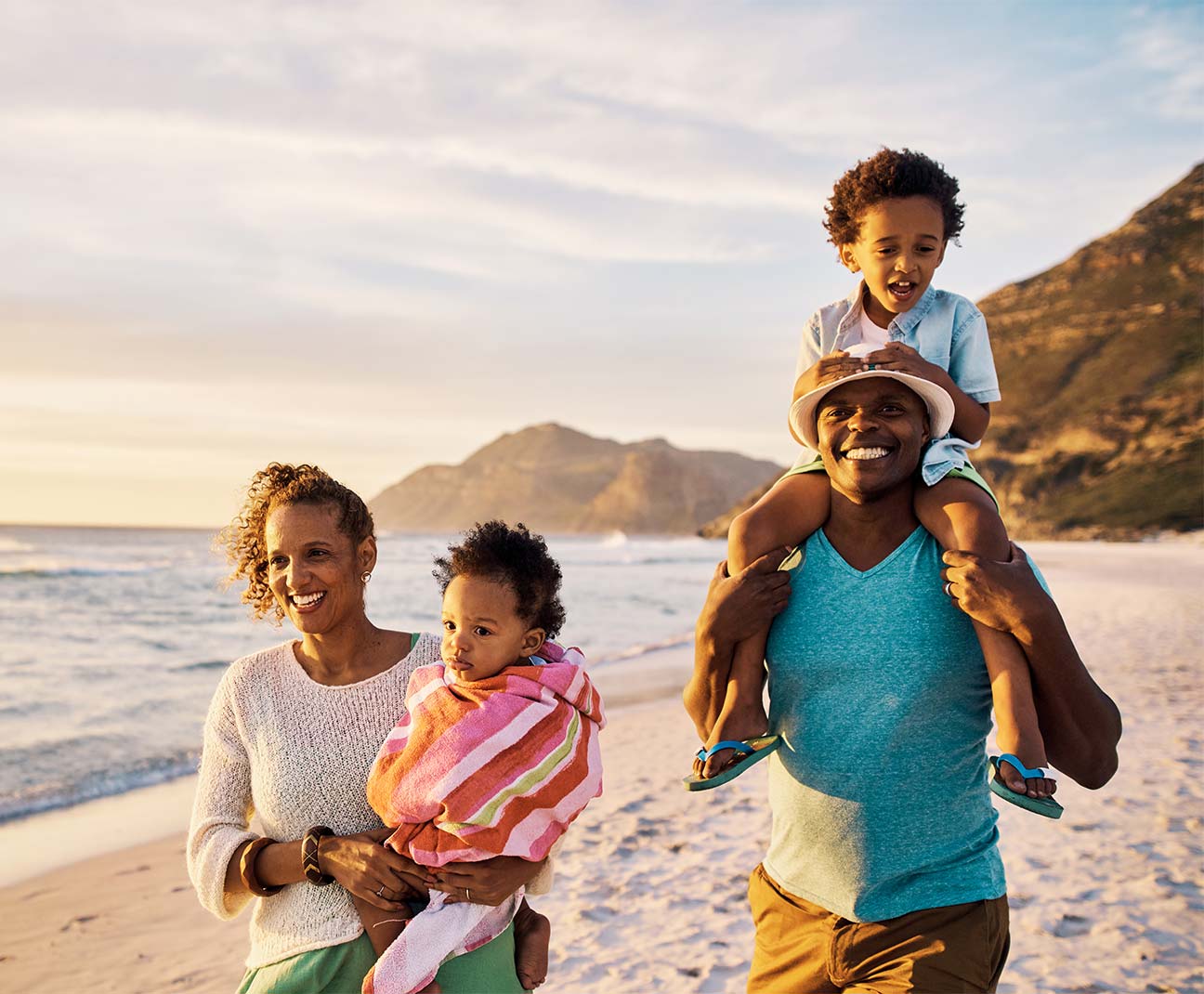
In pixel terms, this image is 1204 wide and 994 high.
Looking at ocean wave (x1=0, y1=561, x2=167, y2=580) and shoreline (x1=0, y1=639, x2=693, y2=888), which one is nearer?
shoreline (x1=0, y1=639, x2=693, y2=888)

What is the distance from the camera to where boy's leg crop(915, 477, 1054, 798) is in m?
2.05

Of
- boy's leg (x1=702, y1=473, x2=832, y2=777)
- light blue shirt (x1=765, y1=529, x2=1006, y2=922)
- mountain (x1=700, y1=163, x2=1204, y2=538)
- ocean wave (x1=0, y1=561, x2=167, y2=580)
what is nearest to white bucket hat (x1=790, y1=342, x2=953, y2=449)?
boy's leg (x1=702, y1=473, x2=832, y2=777)

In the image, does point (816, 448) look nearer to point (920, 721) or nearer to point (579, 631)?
point (920, 721)

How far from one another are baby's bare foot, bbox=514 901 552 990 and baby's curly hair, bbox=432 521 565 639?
0.73 meters

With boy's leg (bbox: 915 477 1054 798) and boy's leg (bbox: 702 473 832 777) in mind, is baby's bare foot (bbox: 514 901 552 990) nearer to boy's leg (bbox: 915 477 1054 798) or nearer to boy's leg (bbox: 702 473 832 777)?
boy's leg (bbox: 702 473 832 777)

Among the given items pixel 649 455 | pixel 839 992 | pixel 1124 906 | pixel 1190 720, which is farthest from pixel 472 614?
pixel 649 455

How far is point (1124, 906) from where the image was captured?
486cm

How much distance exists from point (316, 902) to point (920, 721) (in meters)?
1.45

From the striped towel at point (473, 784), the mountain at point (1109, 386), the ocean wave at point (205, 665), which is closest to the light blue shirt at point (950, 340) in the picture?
the striped towel at point (473, 784)

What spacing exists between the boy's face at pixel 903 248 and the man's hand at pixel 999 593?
943mm

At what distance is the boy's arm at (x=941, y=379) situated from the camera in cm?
230

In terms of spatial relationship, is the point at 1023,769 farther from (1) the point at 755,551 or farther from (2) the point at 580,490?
(2) the point at 580,490

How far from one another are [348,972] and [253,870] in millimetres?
321

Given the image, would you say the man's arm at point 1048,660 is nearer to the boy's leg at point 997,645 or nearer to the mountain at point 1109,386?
the boy's leg at point 997,645
